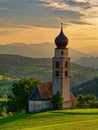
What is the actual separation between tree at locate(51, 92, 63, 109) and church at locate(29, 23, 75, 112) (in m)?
0.99

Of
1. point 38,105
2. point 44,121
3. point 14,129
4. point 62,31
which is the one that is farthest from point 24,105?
point 14,129

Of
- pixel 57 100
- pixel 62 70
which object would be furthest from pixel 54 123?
pixel 62 70

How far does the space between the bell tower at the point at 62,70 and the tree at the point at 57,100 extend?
4.26 feet

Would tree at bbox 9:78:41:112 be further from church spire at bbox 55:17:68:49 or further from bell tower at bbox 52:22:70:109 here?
church spire at bbox 55:17:68:49

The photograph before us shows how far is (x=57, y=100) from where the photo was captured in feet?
326

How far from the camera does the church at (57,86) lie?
3937 inches

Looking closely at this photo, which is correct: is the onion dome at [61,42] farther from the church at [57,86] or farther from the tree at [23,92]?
the tree at [23,92]

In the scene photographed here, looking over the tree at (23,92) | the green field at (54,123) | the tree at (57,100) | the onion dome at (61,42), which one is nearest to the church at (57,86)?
the onion dome at (61,42)

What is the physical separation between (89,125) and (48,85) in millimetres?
44103

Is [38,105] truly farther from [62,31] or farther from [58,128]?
[58,128]

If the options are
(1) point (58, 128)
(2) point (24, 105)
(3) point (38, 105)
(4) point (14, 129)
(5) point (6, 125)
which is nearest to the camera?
(1) point (58, 128)

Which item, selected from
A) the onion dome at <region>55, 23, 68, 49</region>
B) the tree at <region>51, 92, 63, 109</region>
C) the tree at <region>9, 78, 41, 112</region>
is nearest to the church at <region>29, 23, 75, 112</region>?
the onion dome at <region>55, 23, 68, 49</region>

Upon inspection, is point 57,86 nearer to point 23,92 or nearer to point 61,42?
point 61,42

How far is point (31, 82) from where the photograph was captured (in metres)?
113
